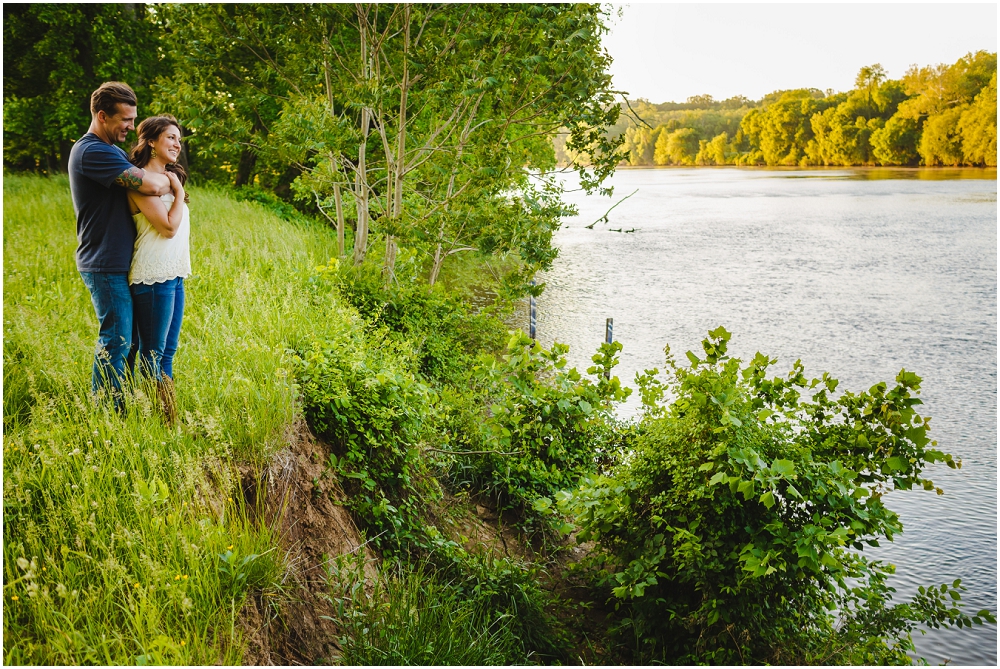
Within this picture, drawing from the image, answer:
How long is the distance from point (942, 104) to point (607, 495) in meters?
70.1

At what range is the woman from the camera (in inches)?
148

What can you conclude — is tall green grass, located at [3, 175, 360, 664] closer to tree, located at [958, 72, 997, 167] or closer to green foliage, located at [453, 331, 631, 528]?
green foliage, located at [453, 331, 631, 528]

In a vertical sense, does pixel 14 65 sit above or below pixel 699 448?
above

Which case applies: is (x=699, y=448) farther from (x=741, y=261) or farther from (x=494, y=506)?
(x=741, y=261)

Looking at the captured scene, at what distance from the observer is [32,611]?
2.44 meters

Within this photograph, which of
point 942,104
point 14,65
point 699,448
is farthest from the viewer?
point 942,104

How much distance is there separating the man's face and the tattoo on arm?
18 centimetres

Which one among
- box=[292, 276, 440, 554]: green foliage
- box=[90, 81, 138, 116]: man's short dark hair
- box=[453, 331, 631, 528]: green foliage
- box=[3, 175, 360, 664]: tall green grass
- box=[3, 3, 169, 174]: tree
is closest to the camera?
box=[3, 175, 360, 664]: tall green grass

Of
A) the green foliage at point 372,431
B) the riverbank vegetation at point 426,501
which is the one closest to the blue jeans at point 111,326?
the riverbank vegetation at point 426,501

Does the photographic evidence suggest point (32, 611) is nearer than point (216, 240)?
Yes

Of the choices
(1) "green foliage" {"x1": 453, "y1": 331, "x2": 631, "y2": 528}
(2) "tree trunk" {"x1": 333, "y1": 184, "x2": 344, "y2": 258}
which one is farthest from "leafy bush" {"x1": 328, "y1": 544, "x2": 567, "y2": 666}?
(2) "tree trunk" {"x1": 333, "y1": 184, "x2": 344, "y2": 258}

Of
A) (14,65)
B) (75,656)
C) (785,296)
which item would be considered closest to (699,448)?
(75,656)

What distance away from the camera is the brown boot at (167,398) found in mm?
3694

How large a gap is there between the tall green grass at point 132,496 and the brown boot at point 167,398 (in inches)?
2.5
